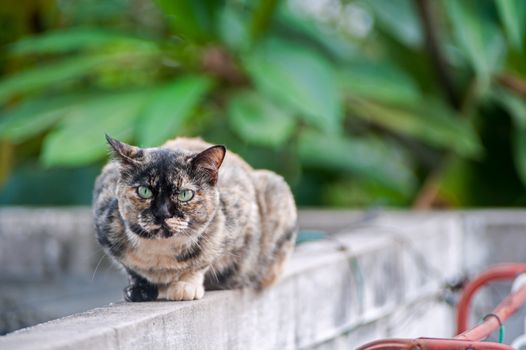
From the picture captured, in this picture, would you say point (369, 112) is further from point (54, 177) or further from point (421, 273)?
point (54, 177)

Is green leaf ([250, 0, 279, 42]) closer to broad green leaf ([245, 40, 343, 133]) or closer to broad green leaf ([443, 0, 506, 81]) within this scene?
broad green leaf ([245, 40, 343, 133])

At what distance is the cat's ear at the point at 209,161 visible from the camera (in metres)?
2.21

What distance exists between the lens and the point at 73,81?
513cm

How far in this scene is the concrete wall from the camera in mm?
1993

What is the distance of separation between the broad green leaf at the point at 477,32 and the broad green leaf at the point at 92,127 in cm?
162

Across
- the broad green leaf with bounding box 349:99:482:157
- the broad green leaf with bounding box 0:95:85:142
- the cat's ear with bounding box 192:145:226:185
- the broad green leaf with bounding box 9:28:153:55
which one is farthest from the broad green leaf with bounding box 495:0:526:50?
the cat's ear with bounding box 192:145:226:185

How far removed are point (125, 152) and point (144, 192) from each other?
11cm

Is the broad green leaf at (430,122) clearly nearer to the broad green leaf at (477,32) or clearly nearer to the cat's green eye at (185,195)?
the broad green leaf at (477,32)

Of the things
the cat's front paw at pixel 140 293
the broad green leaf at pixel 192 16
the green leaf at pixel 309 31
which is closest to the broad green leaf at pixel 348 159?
the green leaf at pixel 309 31

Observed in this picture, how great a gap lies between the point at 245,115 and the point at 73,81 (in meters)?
1.41

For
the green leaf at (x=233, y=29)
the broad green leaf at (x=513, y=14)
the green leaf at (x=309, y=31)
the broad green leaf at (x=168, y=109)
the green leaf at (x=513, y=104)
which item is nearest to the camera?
the broad green leaf at (x=168, y=109)

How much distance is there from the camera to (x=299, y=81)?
162 inches

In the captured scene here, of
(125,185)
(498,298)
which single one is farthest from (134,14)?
(125,185)

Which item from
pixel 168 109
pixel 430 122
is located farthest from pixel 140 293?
pixel 430 122
